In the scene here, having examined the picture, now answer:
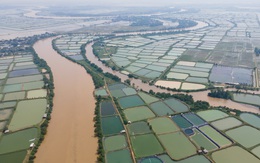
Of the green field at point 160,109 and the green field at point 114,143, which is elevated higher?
the green field at point 160,109

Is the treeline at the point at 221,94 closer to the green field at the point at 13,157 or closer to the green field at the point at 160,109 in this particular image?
the green field at the point at 160,109

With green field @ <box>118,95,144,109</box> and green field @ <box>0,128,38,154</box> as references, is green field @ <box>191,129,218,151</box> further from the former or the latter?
green field @ <box>0,128,38,154</box>

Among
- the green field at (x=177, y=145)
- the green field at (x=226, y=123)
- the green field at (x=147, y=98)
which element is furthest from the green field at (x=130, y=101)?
the green field at (x=226, y=123)

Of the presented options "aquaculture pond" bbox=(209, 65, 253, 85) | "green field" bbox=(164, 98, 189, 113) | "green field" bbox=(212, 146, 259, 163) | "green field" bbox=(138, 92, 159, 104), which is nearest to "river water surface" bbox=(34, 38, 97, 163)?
"green field" bbox=(138, 92, 159, 104)

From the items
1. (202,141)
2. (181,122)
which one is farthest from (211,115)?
(202,141)

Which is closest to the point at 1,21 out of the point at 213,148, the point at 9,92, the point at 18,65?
the point at 18,65

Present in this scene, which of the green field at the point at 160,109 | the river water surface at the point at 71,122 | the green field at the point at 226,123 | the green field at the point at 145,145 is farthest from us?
the green field at the point at 160,109

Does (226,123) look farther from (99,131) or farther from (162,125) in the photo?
(99,131)
